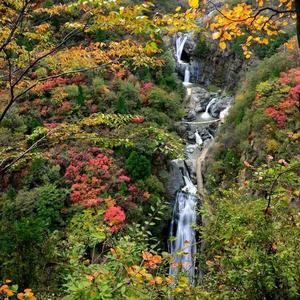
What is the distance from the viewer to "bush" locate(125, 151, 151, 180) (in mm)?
13891

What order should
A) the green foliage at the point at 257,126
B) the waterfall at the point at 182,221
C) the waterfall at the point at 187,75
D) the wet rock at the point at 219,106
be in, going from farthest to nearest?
the waterfall at the point at 187,75
the wet rock at the point at 219,106
the waterfall at the point at 182,221
the green foliage at the point at 257,126

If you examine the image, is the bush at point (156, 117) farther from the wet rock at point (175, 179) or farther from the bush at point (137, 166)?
the bush at point (137, 166)

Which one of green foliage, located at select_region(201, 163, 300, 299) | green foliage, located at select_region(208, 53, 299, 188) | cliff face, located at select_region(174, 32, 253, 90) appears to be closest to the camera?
green foliage, located at select_region(201, 163, 300, 299)

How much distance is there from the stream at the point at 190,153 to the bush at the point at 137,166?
88.0 inches

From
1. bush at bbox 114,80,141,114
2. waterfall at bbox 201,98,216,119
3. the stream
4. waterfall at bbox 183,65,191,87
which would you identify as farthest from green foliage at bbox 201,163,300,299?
waterfall at bbox 183,65,191,87

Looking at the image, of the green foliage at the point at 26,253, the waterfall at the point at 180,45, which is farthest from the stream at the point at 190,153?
the green foliage at the point at 26,253

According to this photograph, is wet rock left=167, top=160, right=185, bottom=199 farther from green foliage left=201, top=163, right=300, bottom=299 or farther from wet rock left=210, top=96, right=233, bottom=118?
green foliage left=201, top=163, right=300, bottom=299

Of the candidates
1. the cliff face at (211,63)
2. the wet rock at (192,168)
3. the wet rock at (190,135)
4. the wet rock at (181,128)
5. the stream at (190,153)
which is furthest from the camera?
the cliff face at (211,63)

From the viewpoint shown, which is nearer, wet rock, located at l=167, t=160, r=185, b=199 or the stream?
the stream

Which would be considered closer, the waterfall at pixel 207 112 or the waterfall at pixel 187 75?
the waterfall at pixel 207 112

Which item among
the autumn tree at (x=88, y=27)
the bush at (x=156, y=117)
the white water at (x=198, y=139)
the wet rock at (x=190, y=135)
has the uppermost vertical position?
the autumn tree at (x=88, y=27)

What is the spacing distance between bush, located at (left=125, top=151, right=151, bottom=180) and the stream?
2235 mm

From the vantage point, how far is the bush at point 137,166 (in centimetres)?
1389

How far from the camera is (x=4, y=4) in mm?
4320
